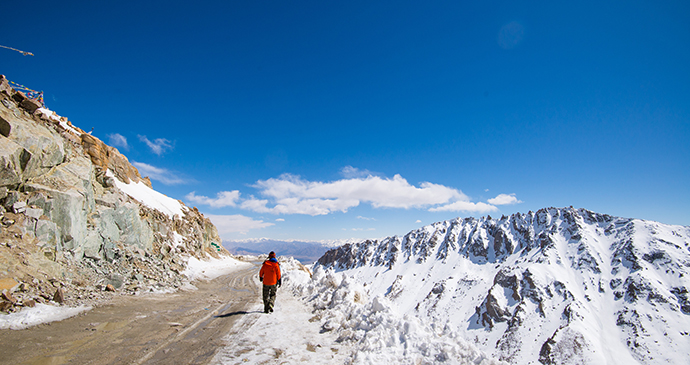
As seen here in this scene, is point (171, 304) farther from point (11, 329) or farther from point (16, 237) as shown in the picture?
point (16, 237)

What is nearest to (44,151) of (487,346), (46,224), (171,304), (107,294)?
(46,224)

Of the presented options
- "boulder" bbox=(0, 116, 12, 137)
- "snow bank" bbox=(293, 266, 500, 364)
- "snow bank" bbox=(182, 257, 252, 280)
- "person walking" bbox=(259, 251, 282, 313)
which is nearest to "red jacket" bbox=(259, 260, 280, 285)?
"person walking" bbox=(259, 251, 282, 313)

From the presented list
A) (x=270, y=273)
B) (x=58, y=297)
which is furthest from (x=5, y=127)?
(x=270, y=273)

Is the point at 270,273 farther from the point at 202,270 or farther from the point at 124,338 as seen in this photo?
the point at 202,270

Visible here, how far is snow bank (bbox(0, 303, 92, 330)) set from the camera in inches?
280

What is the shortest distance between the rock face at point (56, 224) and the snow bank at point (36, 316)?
384 mm

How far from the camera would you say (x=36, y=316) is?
7.86 metres

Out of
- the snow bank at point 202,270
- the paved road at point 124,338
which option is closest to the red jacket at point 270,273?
the paved road at point 124,338

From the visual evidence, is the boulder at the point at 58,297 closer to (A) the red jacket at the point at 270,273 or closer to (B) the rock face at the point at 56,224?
(B) the rock face at the point at 56,224

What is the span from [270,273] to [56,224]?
1168 cm

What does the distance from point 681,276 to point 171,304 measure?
314 metres

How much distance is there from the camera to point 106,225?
18.0m

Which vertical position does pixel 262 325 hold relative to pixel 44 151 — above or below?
below

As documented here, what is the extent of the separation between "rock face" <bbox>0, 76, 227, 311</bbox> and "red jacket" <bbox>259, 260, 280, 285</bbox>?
699 centimetres
